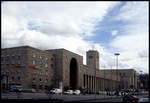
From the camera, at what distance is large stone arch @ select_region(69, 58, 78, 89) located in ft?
364

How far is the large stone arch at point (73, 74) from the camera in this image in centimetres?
A: 11081

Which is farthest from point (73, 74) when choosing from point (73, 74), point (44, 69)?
point (44, 69)

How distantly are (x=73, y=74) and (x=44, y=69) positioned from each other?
74.7 ft

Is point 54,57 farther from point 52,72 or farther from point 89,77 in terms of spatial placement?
point 89,77

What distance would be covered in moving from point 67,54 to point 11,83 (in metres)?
28.1

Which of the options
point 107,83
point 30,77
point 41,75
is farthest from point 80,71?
point 107,83

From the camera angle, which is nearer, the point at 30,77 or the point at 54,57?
the point at 30,77

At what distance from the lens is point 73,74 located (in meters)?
112

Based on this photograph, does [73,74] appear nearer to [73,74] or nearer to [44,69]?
[73,74]

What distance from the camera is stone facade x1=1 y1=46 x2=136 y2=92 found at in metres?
83.8

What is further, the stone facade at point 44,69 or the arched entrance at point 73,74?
the arched entrance at point 73,74

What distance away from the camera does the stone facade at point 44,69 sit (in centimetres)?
8381

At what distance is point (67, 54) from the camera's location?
341ft

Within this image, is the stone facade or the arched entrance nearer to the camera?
the stone facade
